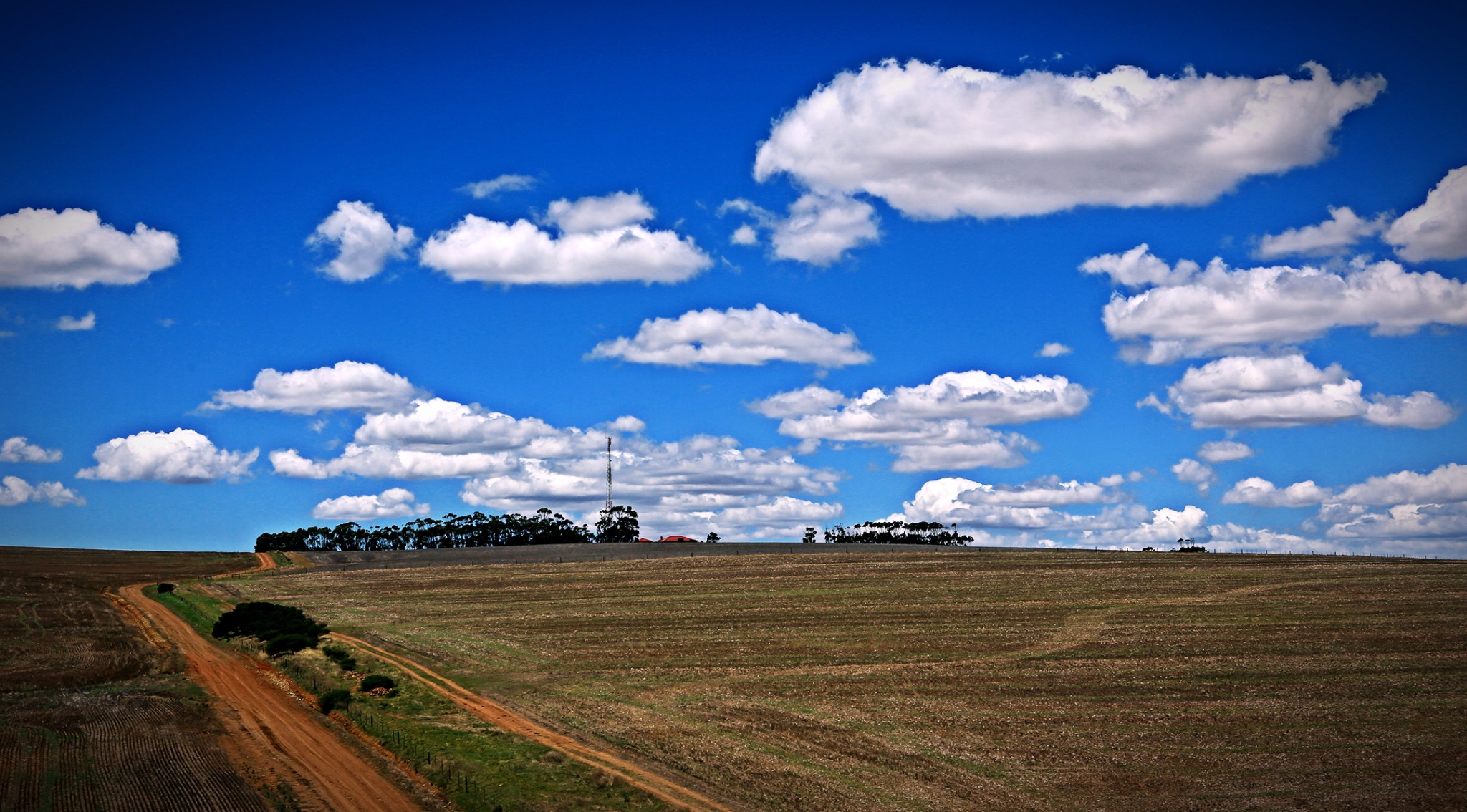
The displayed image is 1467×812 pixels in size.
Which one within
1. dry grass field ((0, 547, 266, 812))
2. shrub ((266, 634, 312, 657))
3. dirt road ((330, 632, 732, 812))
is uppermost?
shrub ((266, 634, 312, 657))

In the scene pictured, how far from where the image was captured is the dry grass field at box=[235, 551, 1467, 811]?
30.2 meters

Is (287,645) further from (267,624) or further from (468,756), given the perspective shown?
(468,756)

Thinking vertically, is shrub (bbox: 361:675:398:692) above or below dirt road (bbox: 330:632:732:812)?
above

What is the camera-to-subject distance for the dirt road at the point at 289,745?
28.7m

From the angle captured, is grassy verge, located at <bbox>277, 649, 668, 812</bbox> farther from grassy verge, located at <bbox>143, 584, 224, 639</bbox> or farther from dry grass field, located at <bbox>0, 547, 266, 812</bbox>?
grassy verge, located at <bbox>143, 584, 224, 639</bbox>

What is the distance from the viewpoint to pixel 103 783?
29062mm

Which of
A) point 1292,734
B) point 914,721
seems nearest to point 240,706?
point 914,721

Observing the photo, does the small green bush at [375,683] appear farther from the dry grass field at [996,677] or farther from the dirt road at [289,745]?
the dry grass field at [996,677]

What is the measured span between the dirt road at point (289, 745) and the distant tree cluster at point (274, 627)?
75.9 inches

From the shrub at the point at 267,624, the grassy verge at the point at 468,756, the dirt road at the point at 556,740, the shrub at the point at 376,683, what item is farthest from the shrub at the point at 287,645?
the shrub at the point at 376,683

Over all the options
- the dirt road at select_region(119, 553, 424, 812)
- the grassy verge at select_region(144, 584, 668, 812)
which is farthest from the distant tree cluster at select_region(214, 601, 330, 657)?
the grassy verge at select_region(144, 584, 668, 812)

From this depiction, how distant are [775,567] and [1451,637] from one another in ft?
173

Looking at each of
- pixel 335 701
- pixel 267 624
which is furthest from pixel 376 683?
pixel 267 624

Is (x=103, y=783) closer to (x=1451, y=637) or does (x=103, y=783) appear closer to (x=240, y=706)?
(x=240, y=706)
